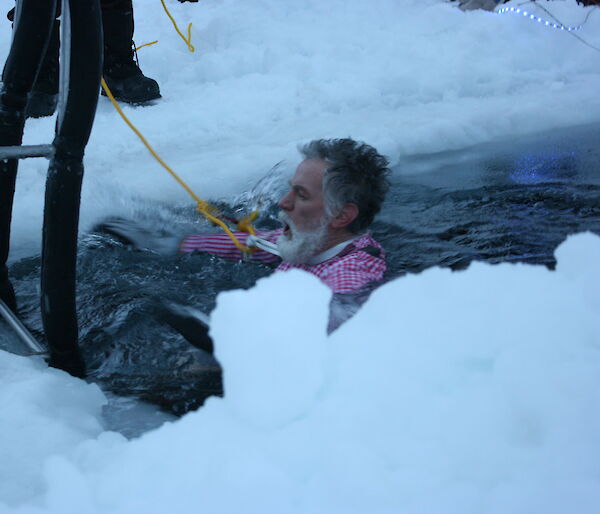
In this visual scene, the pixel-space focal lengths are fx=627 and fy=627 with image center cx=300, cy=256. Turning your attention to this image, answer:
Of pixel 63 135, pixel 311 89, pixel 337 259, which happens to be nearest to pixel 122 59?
pixel 311 89

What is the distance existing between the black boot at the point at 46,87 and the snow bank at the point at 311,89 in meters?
0.43

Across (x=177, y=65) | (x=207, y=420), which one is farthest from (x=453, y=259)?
(x=177, y=65)

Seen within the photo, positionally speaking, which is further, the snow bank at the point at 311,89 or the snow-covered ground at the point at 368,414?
the snow bank at the point at 311,89

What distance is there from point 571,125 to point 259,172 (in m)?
2.63

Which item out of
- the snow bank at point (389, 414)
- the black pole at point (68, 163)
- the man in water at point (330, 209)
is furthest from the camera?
the man in water at point (330, 209)

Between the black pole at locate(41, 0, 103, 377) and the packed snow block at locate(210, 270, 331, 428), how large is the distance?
788 mm

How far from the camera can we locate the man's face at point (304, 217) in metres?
2.71

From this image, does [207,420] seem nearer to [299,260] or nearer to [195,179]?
[299,260]

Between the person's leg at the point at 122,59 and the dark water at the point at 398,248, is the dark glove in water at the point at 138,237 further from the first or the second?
the person's leg at the point at 122,59

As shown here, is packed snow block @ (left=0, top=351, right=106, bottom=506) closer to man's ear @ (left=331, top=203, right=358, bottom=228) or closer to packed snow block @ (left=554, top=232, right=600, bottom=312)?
packed snow block @ (left=554, top=232, right=600, bottom=312)

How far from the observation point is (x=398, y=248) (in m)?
3.11

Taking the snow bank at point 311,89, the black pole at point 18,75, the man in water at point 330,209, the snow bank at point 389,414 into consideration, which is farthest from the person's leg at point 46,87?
the snow bank at point 389,414

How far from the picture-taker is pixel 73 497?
86 cm

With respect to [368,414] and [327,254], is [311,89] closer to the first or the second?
[327,254]
